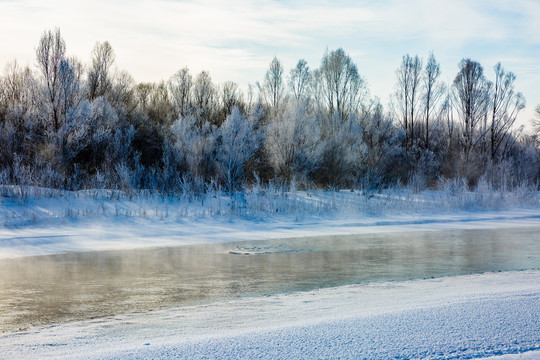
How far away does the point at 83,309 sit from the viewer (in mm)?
6074

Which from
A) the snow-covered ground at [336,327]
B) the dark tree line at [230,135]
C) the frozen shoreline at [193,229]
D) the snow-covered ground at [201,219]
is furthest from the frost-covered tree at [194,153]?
the snow-covered ground at [336,327]

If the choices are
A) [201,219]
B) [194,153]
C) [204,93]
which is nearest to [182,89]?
[204,93]

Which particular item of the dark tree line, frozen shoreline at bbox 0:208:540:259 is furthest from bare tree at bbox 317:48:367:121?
Result: frozen shoreline at bbox 0:208:540:259

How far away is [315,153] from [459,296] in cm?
2290

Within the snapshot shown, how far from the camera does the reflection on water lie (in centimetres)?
641

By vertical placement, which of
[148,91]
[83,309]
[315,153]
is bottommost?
[83,309]

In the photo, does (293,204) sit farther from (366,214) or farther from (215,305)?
(215,305)

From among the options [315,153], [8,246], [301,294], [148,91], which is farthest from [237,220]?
[148,91]

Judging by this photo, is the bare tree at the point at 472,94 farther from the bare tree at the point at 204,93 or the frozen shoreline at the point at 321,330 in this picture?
the frozen shoreline at the point at 321,330

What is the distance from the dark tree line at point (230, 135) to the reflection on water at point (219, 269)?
32.5 ft

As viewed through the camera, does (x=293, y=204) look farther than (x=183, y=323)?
Yes

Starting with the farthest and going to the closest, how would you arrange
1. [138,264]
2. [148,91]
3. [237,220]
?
[148,91] → [237,220] → [138,264]

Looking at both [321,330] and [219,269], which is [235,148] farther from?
[321,330]

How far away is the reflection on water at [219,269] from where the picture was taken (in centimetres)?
641
